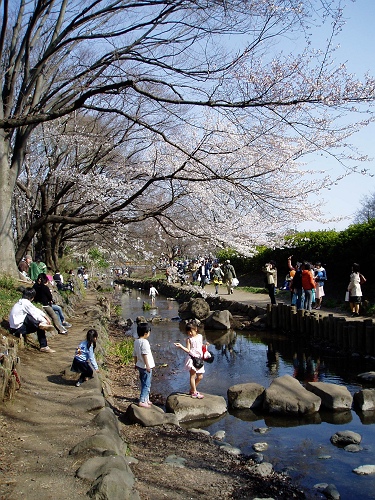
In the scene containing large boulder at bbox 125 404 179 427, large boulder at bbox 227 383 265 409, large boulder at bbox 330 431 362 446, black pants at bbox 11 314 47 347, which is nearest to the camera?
large boulder at bbox 125 404 179 427

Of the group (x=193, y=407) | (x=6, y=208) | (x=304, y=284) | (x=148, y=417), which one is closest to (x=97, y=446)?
(x=148, y=417)

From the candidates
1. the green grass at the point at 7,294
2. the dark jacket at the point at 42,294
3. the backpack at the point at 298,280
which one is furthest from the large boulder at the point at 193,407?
the backpack at the point at 298,280

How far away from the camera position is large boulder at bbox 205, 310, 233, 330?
55.4ft

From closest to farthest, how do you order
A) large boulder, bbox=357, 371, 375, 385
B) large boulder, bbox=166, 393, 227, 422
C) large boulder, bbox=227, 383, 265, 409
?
1. large boulder, bbox=166, 393, 227, 422
2. large boulder, bbox=227, 383, 265, 409
3. large boulder, bbox=357, 371, 375, 385

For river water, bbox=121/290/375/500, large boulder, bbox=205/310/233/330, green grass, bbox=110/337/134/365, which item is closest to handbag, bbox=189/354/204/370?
river water, bbox=121/290/375/500

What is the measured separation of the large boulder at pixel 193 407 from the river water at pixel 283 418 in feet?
0.48

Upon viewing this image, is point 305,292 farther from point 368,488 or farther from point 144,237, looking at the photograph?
point 368,488

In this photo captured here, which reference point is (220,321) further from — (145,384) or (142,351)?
(142,351)

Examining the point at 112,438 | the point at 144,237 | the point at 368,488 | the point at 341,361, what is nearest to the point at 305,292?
the point at 341,361

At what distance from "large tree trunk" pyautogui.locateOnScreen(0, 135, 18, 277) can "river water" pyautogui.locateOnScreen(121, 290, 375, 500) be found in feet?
14.1

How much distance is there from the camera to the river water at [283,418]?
19.9ft

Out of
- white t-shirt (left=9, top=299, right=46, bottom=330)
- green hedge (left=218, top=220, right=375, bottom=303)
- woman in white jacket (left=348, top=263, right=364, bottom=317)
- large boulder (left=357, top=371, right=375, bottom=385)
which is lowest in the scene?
large boulder (left=357, top=371, right=375, bottom=385)

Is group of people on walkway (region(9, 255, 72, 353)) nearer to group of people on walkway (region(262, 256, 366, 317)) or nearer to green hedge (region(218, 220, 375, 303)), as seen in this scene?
group of people on walkway (region(262, 256, 366, 317))

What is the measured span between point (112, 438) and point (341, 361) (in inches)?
324
